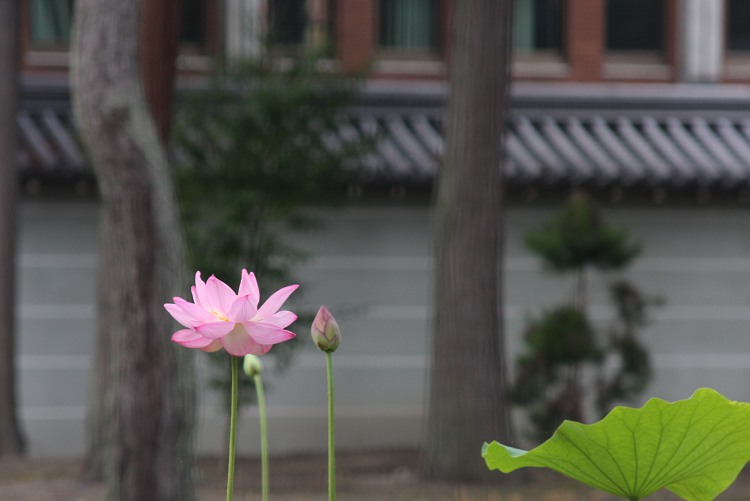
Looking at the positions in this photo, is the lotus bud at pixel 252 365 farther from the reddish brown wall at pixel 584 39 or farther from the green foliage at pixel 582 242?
the reddish brown wall at pixel 584 39

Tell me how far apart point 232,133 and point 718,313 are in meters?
5.98

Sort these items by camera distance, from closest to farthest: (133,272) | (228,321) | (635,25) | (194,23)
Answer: (228,321) < (133,272) < (194,23) < (635,25)

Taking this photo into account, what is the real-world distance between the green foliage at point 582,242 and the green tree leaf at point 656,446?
5.82 metres

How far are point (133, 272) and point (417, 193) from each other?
4.90 meters

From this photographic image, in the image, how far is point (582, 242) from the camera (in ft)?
22.2

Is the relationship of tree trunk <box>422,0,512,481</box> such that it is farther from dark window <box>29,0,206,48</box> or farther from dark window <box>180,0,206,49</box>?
dark window <box>29,0,206,48</box>

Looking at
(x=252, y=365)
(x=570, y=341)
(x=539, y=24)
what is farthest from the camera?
(x=539, y=24)

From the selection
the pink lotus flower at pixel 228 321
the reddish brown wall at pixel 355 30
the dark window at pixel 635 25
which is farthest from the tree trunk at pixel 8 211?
the dark window at pixel 635 25

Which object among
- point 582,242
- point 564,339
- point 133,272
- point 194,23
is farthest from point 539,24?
point 133,272

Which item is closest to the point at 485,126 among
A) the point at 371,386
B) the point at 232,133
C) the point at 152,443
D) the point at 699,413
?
the point at 232,133

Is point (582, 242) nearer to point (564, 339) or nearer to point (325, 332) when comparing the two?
point (564, 339)

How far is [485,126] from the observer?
554cm

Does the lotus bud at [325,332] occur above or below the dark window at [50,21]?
below

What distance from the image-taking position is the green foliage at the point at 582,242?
6.75 m
